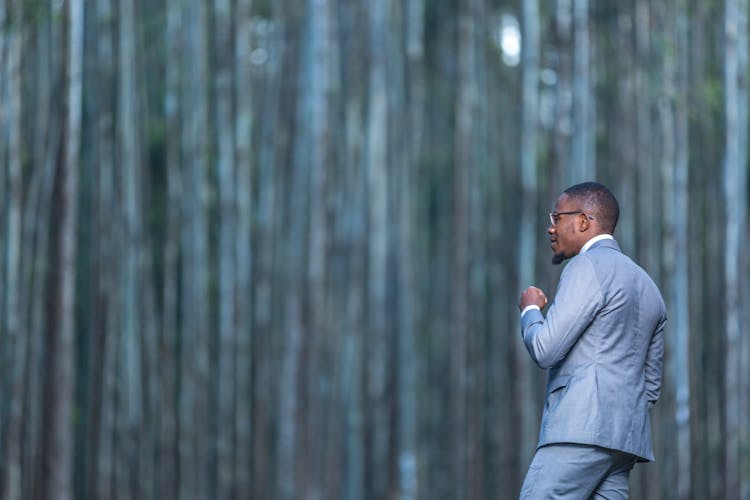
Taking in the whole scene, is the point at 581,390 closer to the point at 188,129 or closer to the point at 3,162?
the point at 3,162

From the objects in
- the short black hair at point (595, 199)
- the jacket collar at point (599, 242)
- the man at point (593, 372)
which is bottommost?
the man at point (593, 372)

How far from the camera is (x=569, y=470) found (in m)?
2.61

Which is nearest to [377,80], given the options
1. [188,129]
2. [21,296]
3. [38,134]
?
[188,129]

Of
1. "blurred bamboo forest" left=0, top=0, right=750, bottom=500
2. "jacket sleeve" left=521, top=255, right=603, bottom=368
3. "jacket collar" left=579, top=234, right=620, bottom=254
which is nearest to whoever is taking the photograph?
"jacket sleeve" left=521, top=255, right=603, bottom=368

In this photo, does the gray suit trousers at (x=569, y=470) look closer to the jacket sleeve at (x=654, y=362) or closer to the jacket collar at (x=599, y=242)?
the jacket sleeve at (x=654, y=362)

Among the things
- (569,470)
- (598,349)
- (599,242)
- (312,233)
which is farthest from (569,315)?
(312,233)

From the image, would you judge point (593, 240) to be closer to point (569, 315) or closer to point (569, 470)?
point (569, 315)

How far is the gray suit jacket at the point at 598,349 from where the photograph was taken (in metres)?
2.59

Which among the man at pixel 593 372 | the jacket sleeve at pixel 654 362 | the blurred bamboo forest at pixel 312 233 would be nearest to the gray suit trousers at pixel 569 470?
the man at pixel 593 372

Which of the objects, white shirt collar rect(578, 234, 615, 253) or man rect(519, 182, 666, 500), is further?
white shirt collar rect(578, 234, 615, 253)

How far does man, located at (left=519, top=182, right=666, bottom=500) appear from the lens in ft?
8.52

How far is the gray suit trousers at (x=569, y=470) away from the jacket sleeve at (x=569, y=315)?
190mm

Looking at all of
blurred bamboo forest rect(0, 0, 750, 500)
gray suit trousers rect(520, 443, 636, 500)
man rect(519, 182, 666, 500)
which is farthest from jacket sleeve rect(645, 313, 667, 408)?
blurred bamboo forest rect(0, 0, 750, 500)

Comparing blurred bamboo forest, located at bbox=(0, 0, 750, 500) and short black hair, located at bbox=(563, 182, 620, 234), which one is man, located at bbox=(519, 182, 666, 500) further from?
blurred bamboo forest, located at bbox=(0, 0, 750, 500)
